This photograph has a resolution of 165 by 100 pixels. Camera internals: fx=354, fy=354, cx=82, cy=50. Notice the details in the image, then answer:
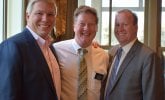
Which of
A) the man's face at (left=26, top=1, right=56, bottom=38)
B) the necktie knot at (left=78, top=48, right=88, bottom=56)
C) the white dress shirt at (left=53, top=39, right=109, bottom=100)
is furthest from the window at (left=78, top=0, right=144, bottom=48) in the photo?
the man's face at (left=26, top=1, right=56, bottom=38)

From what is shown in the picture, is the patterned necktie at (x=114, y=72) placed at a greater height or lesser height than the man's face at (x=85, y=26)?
lesser

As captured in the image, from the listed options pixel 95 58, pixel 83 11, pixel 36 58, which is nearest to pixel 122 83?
pixel 95 58

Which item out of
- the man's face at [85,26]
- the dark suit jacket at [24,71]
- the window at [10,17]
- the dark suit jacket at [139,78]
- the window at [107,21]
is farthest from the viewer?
the window at [107,21]

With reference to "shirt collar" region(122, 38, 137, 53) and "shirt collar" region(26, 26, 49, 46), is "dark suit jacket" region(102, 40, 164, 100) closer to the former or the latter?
"shirt collar" region(122, 38, 137, 53)

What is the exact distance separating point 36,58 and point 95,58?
0.77 m

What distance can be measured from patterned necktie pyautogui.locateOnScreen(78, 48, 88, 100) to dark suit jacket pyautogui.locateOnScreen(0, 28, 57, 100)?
0.47m

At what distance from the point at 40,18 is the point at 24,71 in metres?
0.38

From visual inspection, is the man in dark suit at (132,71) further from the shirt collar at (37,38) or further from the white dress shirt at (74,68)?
the shirt collar at (37,38)

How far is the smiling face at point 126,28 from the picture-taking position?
2.70m

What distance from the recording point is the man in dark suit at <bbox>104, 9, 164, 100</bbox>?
2.51m

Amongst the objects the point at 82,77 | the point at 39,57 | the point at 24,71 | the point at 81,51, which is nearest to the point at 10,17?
the point at 81,51

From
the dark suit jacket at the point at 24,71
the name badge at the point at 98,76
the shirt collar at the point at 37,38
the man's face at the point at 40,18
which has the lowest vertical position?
the name badge at the point at 98,76

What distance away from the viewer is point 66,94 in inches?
103

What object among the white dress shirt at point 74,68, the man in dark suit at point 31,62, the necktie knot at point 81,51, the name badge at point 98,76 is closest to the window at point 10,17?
the white dress shirt at point 74,68
